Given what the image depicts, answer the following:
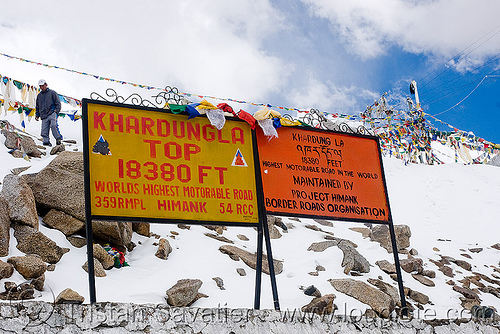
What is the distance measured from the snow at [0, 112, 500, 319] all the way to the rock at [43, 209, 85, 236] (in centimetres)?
12

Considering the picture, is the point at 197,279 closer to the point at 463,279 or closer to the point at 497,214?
the point at 463,279

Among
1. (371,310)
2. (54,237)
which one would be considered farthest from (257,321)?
(54,237)

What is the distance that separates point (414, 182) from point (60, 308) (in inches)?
831

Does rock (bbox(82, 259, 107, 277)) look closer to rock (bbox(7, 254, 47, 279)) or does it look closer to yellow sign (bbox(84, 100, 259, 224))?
rock (bbox(7, 254, 47, 279))

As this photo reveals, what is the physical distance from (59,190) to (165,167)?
3.65 m

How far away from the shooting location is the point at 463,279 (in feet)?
35.4

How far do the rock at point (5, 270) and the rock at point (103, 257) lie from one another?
4.24ft

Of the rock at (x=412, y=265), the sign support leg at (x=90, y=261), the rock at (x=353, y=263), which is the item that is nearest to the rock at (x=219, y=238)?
the rock at (x=353, y=263)

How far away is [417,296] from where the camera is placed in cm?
902

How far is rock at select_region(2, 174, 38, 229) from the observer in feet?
23.6

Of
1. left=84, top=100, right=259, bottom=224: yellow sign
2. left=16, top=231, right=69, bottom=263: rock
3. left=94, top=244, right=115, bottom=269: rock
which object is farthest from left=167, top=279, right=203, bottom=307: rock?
left=16, top=231, right=69, bottom=263: rock

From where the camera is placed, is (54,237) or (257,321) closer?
(257,321)

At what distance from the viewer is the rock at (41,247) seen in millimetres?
6898

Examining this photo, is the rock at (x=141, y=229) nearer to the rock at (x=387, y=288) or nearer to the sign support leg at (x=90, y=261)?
the sign support leg at (x=90, y=261)
